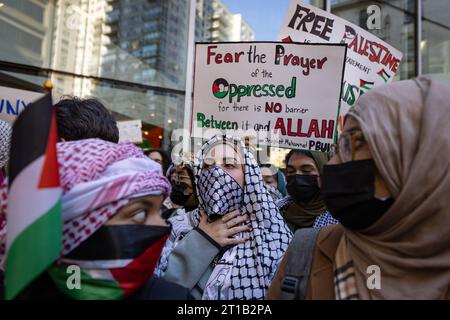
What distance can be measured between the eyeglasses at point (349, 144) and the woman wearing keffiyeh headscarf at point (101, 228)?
2.23 feet

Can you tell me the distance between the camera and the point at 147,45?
7766mm

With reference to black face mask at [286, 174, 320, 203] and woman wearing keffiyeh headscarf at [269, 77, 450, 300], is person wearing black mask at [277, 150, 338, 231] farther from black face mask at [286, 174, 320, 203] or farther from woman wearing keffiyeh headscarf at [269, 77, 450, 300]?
woman wearing keffiyeh headscarf at [269, 77, 450, 300]

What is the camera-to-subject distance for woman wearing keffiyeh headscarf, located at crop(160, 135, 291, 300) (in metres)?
1.75

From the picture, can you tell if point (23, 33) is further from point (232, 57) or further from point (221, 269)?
point (221, 269)

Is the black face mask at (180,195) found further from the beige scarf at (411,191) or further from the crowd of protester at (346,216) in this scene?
the beige scarf at (411,191)

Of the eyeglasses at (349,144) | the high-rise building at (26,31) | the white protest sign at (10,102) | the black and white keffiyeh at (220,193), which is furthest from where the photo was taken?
the high-rise building at (26,31)

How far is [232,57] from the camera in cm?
282

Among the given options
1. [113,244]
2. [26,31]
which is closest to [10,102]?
[26,31]

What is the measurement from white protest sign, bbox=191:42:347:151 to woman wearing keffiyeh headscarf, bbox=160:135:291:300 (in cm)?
58

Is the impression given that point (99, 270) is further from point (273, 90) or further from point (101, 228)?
point (273, 90)

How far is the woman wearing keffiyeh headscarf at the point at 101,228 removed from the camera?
1.17 m

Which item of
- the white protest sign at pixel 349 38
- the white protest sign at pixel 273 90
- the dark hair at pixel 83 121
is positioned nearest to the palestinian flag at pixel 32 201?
the dark hair at pixel 83 121

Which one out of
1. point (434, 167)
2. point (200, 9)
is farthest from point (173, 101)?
point (434, 167)

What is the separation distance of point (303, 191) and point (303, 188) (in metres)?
0.02
